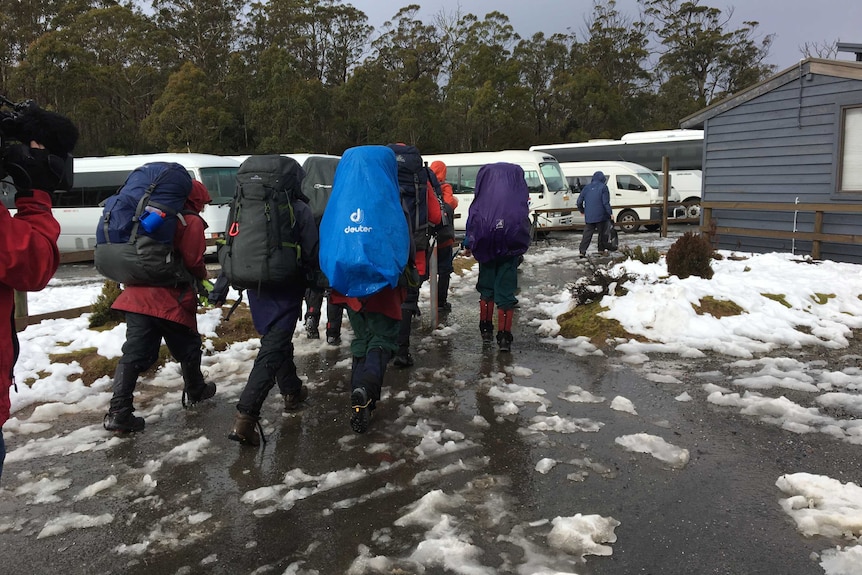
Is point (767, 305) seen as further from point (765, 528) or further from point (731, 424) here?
point (765, 528)

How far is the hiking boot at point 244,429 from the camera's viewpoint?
4.24m

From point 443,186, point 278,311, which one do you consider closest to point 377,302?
point 278,311

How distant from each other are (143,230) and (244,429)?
1.58m

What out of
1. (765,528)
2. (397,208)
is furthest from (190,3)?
(765,528)

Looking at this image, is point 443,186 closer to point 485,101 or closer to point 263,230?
point 263,230

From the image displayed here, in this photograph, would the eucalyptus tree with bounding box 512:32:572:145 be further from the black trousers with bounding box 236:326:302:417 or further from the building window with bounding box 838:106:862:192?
the black trousers with bounding box 236:326:302:417

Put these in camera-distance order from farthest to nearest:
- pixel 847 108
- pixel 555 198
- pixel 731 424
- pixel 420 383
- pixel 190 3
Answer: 1. pixel 190 3
2. pixel 555 198
3. pixel 847 108
4. pixel 420 383
5. pixel 731 424

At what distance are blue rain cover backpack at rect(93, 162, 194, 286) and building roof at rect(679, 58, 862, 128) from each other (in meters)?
10.6

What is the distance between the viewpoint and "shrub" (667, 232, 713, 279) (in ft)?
26.8

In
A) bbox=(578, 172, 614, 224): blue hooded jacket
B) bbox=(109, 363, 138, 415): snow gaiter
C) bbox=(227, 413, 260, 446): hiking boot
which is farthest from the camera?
bbox=(578, 172, 614, 224): blue hooded jacket

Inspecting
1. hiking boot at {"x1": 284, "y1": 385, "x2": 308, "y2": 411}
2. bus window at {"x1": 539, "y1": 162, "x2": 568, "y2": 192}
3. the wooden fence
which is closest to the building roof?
the wooden fence

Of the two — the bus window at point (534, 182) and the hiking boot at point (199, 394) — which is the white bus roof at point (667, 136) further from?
the hiking boot at point (199, 394)

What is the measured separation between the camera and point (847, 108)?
1047cm

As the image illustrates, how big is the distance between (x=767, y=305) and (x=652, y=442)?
390cm
